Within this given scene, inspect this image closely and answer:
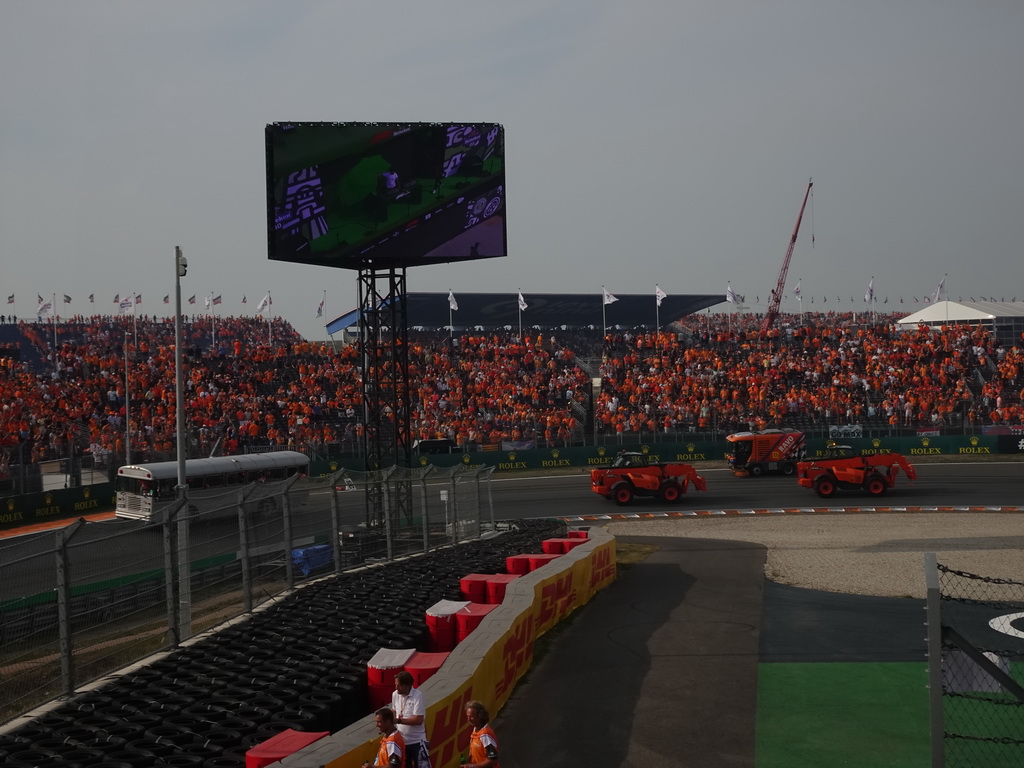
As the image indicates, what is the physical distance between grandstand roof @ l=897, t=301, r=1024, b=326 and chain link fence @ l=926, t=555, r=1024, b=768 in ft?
222

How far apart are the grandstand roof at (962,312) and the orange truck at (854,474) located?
156ft

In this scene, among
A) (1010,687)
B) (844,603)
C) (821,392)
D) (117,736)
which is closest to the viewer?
(1010,687)

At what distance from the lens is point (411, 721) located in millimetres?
8078

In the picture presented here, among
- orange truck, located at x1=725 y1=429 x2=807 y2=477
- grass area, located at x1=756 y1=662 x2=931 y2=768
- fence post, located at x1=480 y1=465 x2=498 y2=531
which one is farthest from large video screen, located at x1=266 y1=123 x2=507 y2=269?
orange truck, located at x1=725 y1=429 x2=807 y2=477

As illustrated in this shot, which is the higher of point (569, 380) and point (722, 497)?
point (569, 380)

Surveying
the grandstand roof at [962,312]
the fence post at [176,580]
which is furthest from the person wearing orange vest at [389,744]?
the grandstand roof at [962,312]

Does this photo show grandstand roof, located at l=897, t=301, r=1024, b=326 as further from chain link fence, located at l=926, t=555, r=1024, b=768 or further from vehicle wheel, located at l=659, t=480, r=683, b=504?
chain link fence, located at l=926, t=555, r=1024, b=768

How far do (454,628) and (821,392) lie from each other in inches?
1682

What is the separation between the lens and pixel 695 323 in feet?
297

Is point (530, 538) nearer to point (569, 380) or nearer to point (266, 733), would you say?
point (266, 733)

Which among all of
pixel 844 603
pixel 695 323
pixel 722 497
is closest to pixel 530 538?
pixel 844 603

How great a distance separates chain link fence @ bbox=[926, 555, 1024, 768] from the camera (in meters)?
6.99

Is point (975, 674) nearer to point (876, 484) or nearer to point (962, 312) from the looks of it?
point (876, 484)

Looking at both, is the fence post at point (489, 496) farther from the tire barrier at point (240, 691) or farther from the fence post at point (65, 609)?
the fence post at point (65, 609)
